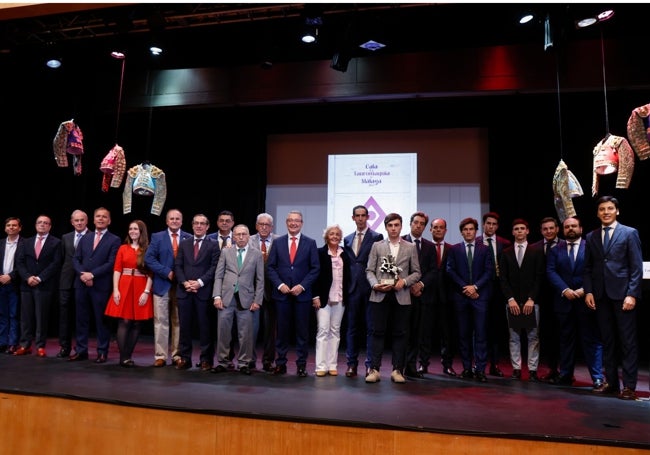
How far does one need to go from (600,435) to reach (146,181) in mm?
5198

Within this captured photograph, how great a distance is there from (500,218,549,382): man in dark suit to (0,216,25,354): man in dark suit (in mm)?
5205

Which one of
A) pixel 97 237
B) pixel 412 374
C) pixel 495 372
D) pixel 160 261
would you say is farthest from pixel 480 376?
pixel 97 237

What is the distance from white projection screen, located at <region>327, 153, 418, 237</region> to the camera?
6723mm

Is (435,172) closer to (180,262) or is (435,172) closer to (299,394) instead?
(180,262)

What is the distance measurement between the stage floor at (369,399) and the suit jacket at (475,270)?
2.61 feet

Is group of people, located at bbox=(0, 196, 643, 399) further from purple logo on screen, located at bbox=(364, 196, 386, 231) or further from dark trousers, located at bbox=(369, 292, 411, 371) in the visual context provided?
purple logo on screen, located at bbox=(364, 196, 386, 231)

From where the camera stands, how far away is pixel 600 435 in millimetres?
2699

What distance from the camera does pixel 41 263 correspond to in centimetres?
539

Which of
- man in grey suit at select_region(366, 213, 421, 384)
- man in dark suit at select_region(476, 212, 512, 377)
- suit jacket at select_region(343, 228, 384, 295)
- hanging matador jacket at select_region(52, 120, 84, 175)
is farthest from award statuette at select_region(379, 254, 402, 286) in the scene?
hanging matador jacket at select_region(52, 120, 84, 175)

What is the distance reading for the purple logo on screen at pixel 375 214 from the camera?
6707 mm

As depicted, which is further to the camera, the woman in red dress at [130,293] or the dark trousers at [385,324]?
the woman in red dress at [130,293]

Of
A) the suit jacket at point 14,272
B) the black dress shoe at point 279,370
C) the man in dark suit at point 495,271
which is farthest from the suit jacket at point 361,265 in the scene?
the suit jacket at point 14,272

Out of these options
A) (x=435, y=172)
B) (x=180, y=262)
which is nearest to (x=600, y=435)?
Result: (x=180, y=262)

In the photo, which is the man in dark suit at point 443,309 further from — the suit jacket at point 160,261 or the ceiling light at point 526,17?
the suit jacket at point 160,261
